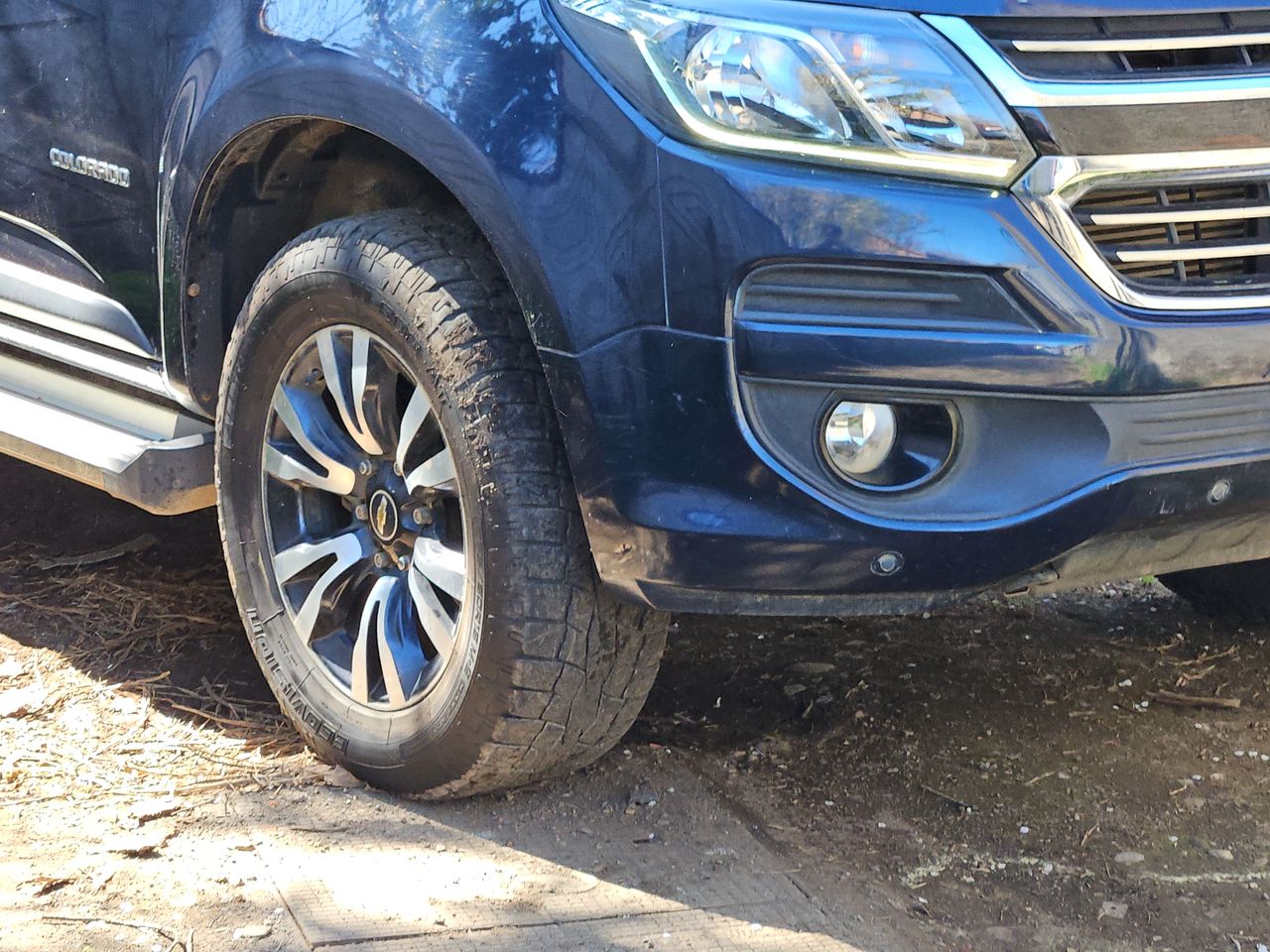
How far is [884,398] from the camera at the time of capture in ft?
6.61


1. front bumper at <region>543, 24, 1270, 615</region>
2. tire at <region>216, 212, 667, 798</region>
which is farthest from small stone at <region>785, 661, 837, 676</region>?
front bumper at <region>543, 24, 1270, 615</region>

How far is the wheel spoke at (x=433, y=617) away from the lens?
2.45 meters

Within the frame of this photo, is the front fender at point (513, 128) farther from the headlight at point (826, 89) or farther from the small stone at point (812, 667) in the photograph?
the small stone at point (812, 667)

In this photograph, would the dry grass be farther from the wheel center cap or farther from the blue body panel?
the blue body panel

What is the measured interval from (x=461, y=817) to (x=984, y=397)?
3.85 ft

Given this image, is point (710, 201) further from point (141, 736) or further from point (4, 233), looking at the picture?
point (4, 233)

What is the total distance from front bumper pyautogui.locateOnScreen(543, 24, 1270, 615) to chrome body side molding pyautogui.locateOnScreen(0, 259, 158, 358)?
1.19 meters

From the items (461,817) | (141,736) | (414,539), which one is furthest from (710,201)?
(141,736)

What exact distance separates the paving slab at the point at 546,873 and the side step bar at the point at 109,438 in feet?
2.26

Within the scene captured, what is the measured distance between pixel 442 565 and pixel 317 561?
1.21 ft

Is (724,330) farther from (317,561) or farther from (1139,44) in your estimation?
(317,561)

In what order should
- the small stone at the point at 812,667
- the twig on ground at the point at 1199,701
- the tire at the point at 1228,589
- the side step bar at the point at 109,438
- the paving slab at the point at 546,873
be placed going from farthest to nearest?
the tire at the point at 1228,589, the small stone at the point at 812,667, the twig on ground at the point at 1199,701, the side step bar at the point at 109,438, the paving slab at the point at 546,873

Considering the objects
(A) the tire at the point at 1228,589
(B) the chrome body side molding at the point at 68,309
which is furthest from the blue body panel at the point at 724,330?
(A) the tire at the point at 1228,589

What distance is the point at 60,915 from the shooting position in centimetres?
223
